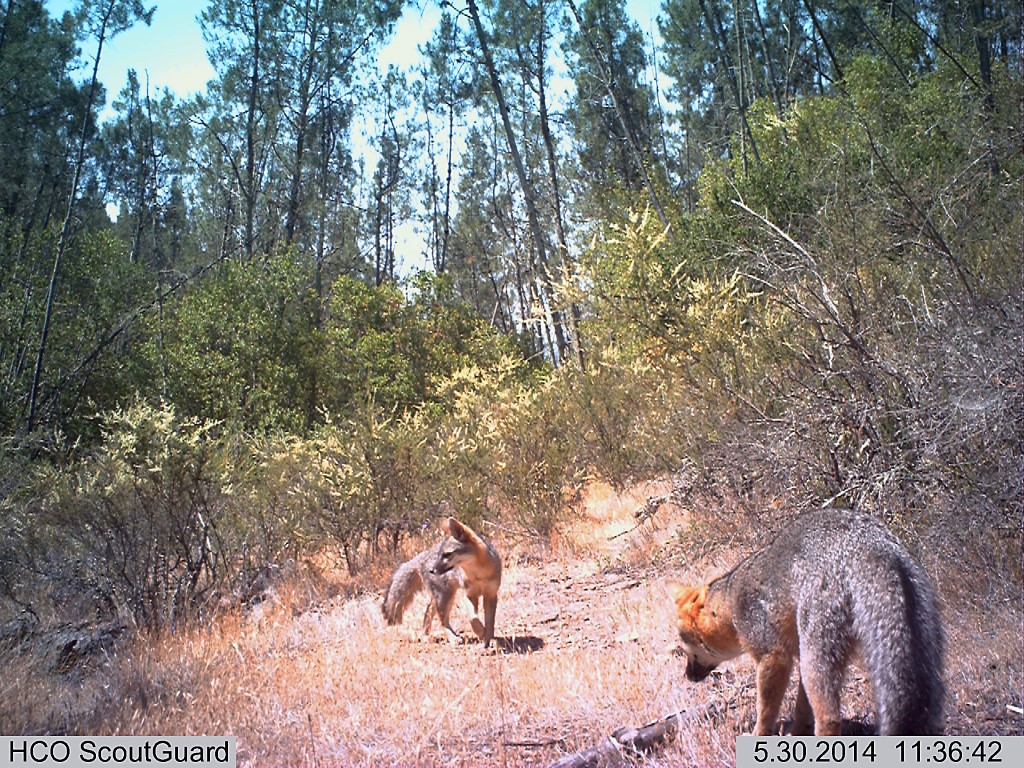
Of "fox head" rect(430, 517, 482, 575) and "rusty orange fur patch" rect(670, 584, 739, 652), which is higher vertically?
"fox head" rect(430, 517, 482, 575)

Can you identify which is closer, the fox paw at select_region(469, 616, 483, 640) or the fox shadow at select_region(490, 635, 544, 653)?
the fox shadow at select_region(490, 635, 544, 653)

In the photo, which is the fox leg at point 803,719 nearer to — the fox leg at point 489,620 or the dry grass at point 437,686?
the dry grass at point 437,686

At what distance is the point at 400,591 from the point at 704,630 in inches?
168

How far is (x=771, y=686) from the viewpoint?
3.95 metres

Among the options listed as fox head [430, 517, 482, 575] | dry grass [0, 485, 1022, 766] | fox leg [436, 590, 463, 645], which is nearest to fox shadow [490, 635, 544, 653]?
dry grass [0, 485, 1022, 766]

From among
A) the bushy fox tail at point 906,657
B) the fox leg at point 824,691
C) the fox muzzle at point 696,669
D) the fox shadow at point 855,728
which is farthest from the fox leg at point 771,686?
the bushy fox tail at point 906,657

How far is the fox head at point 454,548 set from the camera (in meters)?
7.36

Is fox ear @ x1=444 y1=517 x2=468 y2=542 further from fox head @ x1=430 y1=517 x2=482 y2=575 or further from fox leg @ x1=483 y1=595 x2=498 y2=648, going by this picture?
fox leg @ x1=483 y1=595 x2=498 y2=648

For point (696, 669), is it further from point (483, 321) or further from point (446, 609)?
point (483, 321)

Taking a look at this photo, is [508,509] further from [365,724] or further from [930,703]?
[930,703]

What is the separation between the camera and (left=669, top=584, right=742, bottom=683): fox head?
426 cm

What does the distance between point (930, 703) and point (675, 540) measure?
6211mm

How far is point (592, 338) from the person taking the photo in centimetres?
1388

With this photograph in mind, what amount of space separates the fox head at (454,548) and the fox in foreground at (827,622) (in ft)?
10.2
